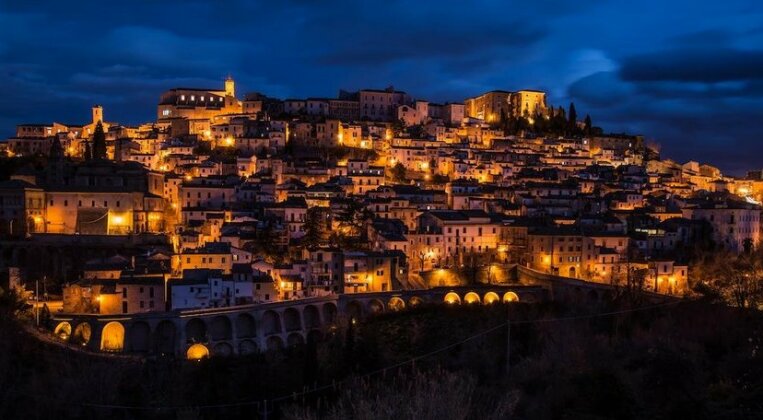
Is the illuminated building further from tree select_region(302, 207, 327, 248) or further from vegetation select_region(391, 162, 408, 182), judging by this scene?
tree select_region(302, 207, 327, 248)

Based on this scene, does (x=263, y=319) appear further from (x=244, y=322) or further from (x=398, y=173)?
(x=398, y=173)

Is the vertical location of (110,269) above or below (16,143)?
below

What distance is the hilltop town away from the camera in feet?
103

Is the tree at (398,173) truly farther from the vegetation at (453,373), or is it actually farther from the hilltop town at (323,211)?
the vegetation at (453,373)

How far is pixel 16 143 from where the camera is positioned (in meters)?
53.9

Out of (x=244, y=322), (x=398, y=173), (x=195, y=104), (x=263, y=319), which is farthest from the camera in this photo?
(x=195, y=104)

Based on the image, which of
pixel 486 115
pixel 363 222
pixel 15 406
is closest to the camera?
pixel 15 406

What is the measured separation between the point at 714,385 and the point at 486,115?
5968 centimetres

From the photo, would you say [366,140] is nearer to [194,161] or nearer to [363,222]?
[194,161]

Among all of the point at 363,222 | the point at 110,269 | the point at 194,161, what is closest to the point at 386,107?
the point at 194,161

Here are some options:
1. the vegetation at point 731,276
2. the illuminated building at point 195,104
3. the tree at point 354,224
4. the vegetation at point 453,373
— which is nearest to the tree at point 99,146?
the illuminated building at point 195,104

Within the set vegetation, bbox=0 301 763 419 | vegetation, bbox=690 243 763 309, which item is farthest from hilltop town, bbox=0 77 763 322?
vegetation, bbox=0 301 763 419

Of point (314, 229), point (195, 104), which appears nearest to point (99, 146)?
point (195, 104)

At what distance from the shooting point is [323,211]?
37781 mm
